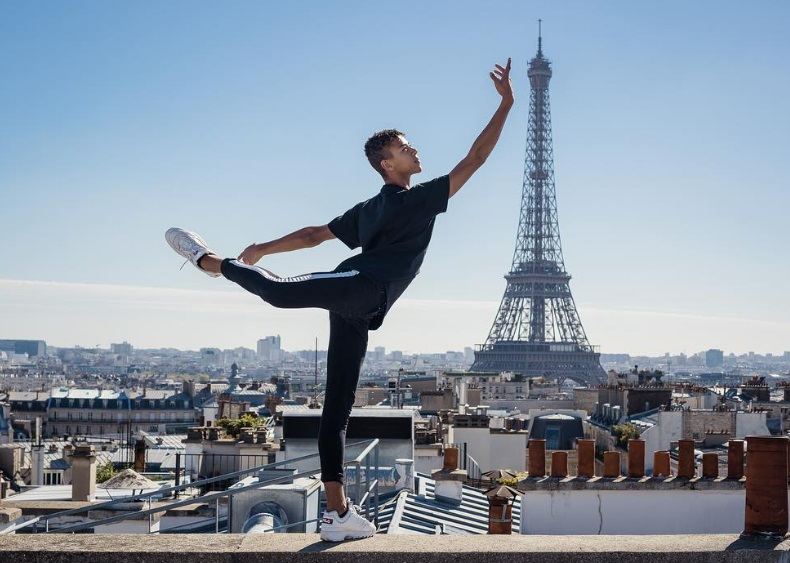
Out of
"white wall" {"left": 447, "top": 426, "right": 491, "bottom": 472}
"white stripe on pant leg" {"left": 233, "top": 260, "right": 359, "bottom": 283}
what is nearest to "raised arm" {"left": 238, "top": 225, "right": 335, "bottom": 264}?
"white stripe on pant leg" {"left": 233, "top": 260, "right": 359, "bottom": 283}

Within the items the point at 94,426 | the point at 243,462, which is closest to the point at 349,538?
the point at 243,462

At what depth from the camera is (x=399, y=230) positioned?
4270 millimetres

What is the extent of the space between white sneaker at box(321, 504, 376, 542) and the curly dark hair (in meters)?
1.34

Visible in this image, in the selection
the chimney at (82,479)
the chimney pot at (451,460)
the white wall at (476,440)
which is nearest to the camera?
the chimney pot at (451,460)

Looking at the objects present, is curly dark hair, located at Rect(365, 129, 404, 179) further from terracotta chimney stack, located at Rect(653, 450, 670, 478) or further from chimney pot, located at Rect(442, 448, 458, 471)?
chimney pot, located at Rect(442, 448, 458, 471)

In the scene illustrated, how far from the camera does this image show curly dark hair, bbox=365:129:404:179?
176 inches

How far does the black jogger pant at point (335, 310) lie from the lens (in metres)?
4.11

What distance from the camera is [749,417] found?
34781 millimetres

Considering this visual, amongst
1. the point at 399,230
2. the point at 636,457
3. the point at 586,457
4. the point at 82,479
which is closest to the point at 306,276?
the point at 399,230

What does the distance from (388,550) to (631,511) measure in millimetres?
5763

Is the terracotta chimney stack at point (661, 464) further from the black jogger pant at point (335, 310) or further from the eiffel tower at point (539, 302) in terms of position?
the eiffel tower at point (539, 302)

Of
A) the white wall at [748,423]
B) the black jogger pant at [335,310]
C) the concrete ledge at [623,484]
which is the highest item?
the black jogger pant at [335,310]

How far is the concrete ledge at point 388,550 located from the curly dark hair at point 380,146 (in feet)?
4.92

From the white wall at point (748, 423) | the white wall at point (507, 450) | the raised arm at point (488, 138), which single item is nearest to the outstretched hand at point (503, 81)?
the raised arm at point (488, 138)
